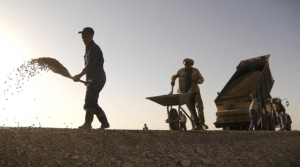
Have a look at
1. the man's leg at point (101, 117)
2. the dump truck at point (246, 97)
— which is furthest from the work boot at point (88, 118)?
the dump truck at point (246, 97)

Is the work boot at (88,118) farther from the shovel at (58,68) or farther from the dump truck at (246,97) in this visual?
the dump truck at (246,97)

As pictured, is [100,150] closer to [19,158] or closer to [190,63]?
[19,158]

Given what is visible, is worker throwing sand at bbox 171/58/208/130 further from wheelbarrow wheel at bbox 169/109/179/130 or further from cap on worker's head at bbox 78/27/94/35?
cap on worker's head at bbox 78/27/94/35

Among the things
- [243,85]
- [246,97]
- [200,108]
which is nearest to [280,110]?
[243,85]

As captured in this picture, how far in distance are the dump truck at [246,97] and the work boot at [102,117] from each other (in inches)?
229

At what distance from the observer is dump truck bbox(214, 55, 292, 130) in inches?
369

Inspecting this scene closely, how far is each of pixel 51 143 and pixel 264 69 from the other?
9785 mm

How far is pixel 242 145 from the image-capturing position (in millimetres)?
4582

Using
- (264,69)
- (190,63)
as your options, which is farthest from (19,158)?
(264,69)

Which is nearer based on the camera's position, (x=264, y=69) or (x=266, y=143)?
(x=266, y=143)

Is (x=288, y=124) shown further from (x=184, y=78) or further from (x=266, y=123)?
(x=184, y=78)

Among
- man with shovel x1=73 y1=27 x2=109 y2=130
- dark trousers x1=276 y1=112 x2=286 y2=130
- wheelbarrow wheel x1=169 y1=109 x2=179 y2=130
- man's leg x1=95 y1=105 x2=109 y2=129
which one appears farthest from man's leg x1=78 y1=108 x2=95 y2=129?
dark trousers x1=276 y1=112 x2=286 y2=130

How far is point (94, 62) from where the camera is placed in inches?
188

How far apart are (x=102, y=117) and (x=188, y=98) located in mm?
2397
